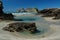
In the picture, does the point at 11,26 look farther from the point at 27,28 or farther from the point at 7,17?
the point at 7,17

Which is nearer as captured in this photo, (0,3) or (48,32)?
(48,32)

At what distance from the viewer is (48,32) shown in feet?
76.1

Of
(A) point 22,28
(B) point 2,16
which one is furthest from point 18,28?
(B) point 2,16

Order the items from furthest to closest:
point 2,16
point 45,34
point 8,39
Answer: point 2,16, point 45,34, point 8,39

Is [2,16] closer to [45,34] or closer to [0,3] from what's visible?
[0,3]

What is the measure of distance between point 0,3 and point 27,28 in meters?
13.5

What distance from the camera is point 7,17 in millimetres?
35219

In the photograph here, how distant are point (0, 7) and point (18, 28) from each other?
14.1 m

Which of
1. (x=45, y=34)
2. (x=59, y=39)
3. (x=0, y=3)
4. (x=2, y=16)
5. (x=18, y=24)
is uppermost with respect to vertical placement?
(x=0, y=3)

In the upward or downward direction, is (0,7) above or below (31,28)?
above

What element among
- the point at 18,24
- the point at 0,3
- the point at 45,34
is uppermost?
the point at 0,3

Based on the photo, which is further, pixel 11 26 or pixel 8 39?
pixel 11 26

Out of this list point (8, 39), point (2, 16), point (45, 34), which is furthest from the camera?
point (2, 16)

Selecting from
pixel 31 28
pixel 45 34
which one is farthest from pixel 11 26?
pixel 45 34
